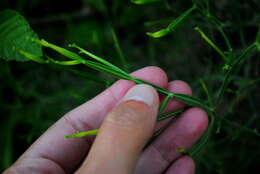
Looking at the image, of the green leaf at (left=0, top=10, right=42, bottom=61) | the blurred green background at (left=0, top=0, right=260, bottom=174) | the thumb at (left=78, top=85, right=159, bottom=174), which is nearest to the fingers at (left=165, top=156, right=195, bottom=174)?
the blurred green background at (left=0, top=0, right=260, bottom=174)

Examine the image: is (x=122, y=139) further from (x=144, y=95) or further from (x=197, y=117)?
(x=197, y=117)

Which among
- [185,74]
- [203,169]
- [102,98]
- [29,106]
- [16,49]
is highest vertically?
[16,49]

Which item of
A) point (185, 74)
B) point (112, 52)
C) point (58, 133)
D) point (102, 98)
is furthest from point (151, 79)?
point (112, 52)

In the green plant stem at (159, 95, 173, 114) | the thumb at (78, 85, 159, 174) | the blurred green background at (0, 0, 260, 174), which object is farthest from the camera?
the blurred green background at (0, 0, 260, 174)

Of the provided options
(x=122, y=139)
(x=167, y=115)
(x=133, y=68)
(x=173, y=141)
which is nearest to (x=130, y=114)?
(x=122, y=139)

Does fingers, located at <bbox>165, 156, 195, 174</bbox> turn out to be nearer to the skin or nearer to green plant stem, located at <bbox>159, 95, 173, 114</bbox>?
the skin

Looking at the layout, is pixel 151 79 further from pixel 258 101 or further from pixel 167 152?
pixel 258 101
